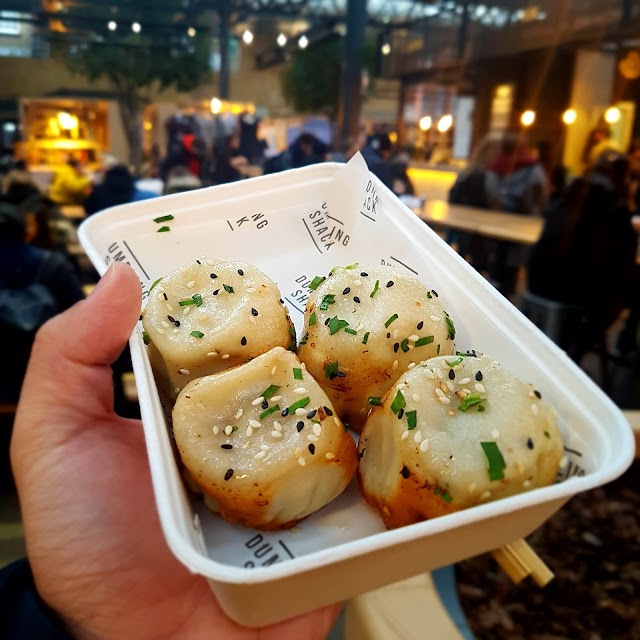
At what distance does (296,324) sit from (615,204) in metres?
3.47

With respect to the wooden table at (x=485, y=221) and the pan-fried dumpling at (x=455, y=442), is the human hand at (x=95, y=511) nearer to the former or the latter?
the pan-fried dumpling at (x=455, y=442)

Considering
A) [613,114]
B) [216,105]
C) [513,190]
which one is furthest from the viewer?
[613,114]

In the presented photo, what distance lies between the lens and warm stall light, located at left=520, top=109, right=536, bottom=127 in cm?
480

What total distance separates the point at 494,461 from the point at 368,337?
13.6 inches

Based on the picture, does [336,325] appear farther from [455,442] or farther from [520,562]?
[520,562]

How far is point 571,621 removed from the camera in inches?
88.2

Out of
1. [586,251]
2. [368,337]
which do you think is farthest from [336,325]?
[586,251]

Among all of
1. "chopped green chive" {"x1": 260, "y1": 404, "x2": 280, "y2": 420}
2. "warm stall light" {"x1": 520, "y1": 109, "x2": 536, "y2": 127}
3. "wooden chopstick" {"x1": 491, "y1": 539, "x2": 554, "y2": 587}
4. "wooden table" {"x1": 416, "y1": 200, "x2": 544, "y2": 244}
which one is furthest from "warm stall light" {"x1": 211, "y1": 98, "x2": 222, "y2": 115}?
"warm stall light" {"x1": 520, "y1": 109, "x2": 536, "y2": 127}

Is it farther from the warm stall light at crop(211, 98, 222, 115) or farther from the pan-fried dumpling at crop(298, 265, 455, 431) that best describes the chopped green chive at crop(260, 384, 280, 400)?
the warm stall light at crop(211, 98, 222, 115)

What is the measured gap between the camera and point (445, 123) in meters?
3.67

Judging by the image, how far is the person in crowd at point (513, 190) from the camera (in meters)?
3.83

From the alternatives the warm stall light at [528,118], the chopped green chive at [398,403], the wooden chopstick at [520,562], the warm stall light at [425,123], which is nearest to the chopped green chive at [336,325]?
the chopped green chive at [398,403]

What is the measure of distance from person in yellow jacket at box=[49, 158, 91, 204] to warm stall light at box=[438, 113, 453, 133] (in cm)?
201

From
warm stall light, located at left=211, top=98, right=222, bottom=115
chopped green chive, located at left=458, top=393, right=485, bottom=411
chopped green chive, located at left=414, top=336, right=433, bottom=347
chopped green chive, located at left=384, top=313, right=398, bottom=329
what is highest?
warm stall light, located at left=211, top=98, right=222, bottom=115
